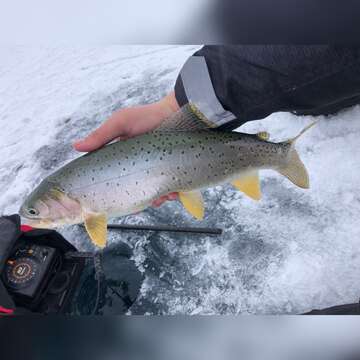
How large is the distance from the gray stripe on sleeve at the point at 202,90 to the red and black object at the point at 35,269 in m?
0.99

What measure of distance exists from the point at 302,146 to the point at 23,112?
2.31 metres

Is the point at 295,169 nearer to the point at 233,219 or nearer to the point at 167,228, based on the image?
the point at 233,219

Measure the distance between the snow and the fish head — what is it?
0.62 m

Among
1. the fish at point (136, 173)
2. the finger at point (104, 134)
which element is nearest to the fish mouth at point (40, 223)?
the fish at point (136, 173)

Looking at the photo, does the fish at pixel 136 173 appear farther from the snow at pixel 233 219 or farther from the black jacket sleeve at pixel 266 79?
the snow at pixel 233 219

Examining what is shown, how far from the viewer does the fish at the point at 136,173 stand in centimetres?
177

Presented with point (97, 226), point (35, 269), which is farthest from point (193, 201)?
point (35, 269)

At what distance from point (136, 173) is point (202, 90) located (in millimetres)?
498

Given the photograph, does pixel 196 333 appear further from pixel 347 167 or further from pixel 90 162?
pixel 347 167

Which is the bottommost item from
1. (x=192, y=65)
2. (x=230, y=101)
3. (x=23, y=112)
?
(x=23, y=112)

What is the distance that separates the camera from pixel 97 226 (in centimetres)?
178

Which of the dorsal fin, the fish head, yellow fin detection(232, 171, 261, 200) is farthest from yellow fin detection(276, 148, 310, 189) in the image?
the fish head

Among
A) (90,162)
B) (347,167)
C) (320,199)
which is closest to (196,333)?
(90,162)

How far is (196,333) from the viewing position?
91 cm
